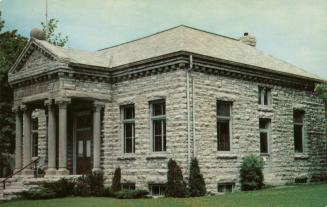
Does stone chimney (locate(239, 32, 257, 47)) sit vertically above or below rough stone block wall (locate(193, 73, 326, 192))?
above

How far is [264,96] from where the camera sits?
25297mm

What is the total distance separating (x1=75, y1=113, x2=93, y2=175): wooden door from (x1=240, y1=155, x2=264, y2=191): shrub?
7.36m

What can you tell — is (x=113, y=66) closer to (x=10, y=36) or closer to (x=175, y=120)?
(x=175, y=120)

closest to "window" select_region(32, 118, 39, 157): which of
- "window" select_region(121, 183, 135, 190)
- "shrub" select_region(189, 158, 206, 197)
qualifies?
"window" select_region(121, 183, 135, 190)

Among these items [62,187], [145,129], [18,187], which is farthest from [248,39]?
[18,187]

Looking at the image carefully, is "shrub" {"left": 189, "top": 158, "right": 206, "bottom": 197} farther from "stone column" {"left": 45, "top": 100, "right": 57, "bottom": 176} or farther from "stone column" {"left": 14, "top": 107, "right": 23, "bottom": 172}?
"stone column" {"left": 14, "top": 107, "right": 23, "bottom": 172}

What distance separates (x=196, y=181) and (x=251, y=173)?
11.6 feet

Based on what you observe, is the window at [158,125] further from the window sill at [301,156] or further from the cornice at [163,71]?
the window sill at [301,156]

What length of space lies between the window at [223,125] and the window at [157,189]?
10.1 ft

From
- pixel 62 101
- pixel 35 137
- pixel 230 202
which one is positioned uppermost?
pixel 62 101

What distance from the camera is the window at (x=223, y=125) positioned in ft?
74.4

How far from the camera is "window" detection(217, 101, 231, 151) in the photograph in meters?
22.7

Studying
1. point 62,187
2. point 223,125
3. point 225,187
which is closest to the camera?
point 62,187

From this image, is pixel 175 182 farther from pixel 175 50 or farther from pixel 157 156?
pixel 175 50
